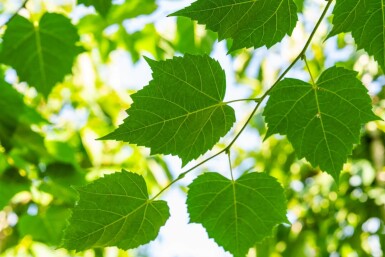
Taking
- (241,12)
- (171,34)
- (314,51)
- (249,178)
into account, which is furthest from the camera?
(314,51)

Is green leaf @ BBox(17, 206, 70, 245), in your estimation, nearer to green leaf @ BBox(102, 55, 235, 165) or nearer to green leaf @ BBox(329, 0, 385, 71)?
green leaf @ BBox(102, 55, 235, 165)

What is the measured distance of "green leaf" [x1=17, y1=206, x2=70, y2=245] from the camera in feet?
5.66

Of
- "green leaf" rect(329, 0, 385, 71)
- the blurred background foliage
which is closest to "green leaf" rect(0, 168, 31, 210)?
the blurred background foliage

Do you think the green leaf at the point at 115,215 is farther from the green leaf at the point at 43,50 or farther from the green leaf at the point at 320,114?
the green leaf at the point at 43,50

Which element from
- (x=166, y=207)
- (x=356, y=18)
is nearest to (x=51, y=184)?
(x=166, y=207)

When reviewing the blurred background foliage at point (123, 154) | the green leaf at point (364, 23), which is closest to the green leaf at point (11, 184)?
the blurred background foliage at point (123, 154)

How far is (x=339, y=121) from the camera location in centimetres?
79

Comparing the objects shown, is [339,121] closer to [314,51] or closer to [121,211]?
[121,211]

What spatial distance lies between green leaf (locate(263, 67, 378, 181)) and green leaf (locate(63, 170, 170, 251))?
0.74 feet

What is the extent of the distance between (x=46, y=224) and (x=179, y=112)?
1.12 meters

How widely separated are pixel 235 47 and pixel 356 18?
0.59 ft

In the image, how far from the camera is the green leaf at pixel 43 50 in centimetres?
141

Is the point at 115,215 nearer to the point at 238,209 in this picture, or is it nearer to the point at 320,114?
the point at 238,209

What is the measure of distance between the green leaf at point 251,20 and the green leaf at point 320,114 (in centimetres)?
9
